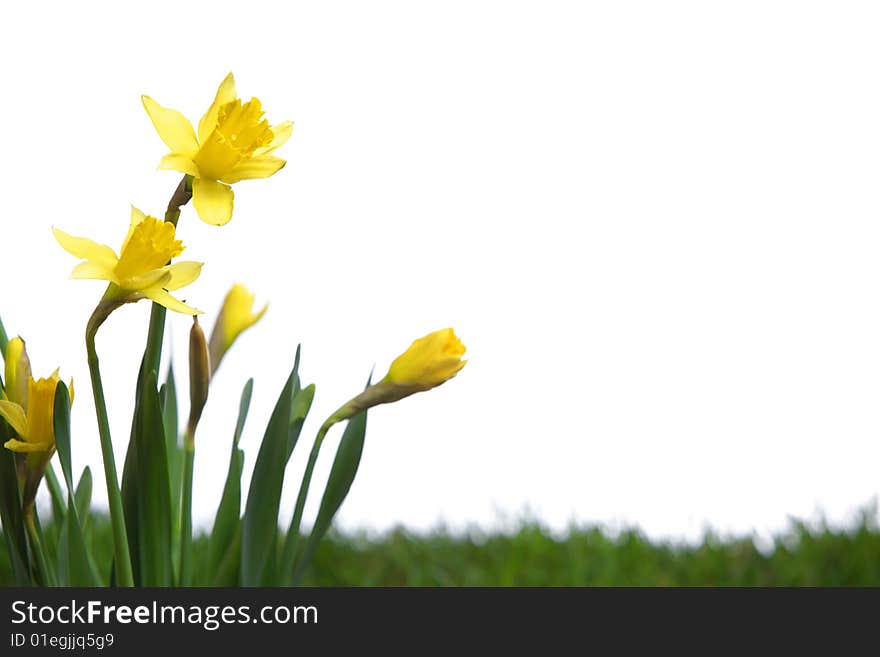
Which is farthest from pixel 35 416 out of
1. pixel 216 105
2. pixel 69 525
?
pixel 216 105

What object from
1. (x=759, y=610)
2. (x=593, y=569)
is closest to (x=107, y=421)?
(x=759, y=610)

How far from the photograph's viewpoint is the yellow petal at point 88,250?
80 cm

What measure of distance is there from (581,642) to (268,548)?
31cm

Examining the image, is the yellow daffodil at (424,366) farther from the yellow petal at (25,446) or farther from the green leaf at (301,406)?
the yellow petal at (25,446)

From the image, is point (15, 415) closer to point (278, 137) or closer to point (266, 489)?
point (266, 489)

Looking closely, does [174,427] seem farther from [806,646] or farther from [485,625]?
[806,646]

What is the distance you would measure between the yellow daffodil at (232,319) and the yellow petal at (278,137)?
198 mm

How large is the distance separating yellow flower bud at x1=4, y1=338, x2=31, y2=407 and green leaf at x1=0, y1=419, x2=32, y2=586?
0.03 meters

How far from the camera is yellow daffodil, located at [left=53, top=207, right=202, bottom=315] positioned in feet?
2.56

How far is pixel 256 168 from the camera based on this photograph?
0.84 m

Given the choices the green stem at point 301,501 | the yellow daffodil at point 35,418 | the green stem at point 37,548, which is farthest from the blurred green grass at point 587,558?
the yellow daffodil at point 35,418

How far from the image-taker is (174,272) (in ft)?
2.62

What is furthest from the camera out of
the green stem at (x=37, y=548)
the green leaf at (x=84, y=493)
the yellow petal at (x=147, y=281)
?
the green leaf at (x=84, y=493)

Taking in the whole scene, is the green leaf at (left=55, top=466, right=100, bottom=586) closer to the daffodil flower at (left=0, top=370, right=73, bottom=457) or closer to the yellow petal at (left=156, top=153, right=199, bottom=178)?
the daffodil flower at (left=0, top=370, right=73, bottom=457)
